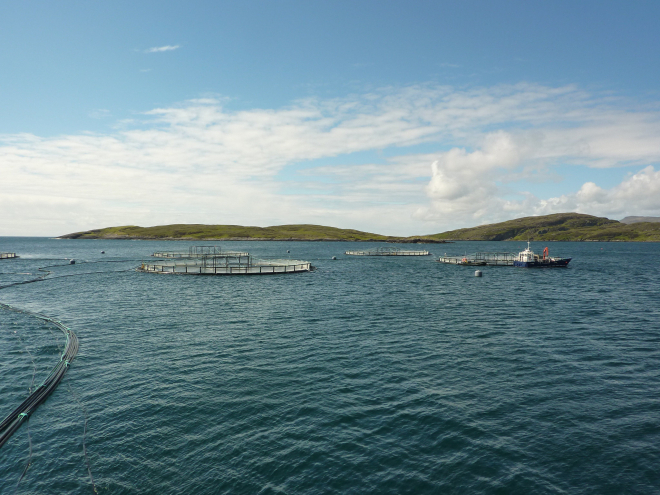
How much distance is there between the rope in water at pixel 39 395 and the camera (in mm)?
21125

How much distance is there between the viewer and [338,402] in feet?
80.0

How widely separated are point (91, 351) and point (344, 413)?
25014 millimetres

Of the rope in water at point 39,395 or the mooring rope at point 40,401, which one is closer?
the mooring rope at point 40,401

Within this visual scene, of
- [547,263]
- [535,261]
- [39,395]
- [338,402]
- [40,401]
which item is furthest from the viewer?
[547,263]

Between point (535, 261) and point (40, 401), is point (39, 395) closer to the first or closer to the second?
point (40, 401)

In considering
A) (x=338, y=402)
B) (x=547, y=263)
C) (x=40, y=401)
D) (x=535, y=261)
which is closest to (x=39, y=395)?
(x=40, y=401)

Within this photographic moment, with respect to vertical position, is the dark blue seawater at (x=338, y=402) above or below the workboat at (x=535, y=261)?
below

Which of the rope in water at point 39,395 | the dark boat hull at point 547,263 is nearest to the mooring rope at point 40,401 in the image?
the rope in water at point 39,395

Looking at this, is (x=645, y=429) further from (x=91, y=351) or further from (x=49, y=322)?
(x=49, y=322)

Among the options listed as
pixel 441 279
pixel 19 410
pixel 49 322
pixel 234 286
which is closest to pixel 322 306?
pixel 234 286

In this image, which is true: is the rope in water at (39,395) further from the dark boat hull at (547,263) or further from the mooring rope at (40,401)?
the dark boat hull at (547,263)

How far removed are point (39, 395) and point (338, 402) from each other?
1944 cm

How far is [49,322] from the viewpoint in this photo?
46.0 m

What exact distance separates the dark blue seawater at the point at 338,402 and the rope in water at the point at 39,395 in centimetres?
52
